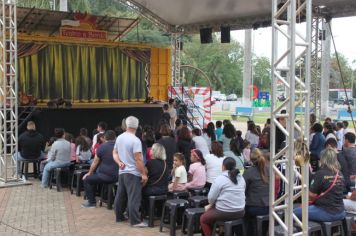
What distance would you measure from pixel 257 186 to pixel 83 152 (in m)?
4.81

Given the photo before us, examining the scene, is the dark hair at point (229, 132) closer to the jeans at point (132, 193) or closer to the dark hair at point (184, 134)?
the dark hair at point (184, 134)

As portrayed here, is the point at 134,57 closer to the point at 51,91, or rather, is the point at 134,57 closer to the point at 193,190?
the point at 51,91

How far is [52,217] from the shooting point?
7.46m

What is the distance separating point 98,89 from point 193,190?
43.6 ft

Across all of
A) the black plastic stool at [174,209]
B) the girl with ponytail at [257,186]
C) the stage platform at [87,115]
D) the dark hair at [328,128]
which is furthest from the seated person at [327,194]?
the stage platform at [87,115]

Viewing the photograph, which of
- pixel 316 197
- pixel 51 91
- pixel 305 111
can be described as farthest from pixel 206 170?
pixel 51 91

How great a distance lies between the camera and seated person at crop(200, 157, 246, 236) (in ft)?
18.2

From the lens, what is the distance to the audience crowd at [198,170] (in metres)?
5.61

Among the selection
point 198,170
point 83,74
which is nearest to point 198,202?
point 198,170

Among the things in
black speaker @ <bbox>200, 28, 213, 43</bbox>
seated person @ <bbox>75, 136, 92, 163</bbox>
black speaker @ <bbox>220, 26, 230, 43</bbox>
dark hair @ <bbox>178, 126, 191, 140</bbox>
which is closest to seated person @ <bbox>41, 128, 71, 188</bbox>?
seated person @ <bbox>75, 136, 92, 163</bbox>

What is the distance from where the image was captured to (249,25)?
49.7 feet

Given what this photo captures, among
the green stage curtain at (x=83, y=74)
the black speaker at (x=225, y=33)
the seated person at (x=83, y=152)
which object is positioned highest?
the black speaker at (x=225, y=33)

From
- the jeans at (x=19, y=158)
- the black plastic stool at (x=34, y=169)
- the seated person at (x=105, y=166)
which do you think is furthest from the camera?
the black plastic stool at (x=34, y=169)

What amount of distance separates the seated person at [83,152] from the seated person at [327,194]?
5.19m
